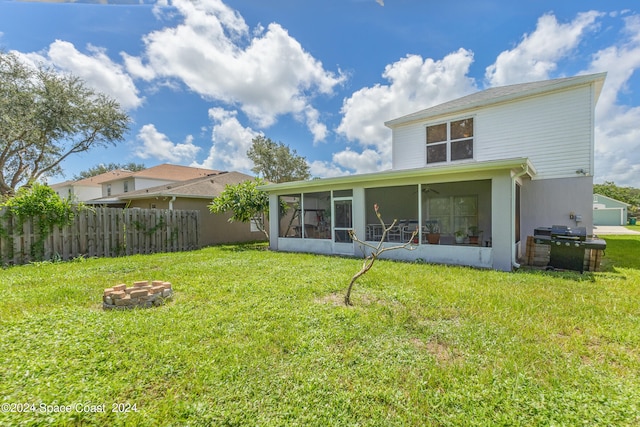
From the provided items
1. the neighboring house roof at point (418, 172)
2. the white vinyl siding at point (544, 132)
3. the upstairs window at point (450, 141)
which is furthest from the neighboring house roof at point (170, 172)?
the white vinyl siding at point (544, 132)

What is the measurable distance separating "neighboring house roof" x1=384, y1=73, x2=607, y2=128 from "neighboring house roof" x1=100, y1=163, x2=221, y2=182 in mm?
19669

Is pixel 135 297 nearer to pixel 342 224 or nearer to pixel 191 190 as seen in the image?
pixel 342 224

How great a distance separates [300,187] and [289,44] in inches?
221

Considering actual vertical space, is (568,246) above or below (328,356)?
above

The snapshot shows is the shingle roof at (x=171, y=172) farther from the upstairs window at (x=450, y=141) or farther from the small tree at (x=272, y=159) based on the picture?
the upstairs window at (x=450, y=141)

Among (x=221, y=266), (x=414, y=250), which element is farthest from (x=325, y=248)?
(x=221, y=266)

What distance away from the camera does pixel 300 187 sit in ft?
34.3

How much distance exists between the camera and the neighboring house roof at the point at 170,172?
2255 centimetres

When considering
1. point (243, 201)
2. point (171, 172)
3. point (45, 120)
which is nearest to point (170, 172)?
point (171, 172)

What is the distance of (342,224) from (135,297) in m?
6.67

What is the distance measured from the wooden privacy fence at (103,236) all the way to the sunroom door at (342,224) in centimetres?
648

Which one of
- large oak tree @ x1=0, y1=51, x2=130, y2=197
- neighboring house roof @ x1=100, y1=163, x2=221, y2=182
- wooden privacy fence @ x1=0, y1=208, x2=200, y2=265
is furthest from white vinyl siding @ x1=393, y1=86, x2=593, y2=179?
large oak tree @ x1=0, y1=51, x2=130, y2=197

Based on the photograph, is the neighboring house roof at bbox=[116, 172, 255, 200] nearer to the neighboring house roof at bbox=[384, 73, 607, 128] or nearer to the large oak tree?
the large oak tree

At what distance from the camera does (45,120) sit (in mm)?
16766
